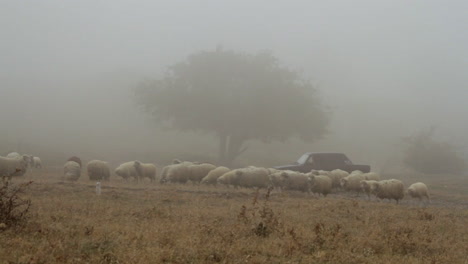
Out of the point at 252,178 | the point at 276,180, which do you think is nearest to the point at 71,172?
the point at 252,178

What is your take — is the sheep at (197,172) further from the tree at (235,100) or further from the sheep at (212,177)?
the tree at (235,100)

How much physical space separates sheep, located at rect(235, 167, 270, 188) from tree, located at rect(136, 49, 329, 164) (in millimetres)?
22342

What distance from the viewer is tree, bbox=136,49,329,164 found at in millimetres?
43625

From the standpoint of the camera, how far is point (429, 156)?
4625cm

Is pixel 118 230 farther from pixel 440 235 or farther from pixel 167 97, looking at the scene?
pixel 167 97

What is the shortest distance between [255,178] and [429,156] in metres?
31.5

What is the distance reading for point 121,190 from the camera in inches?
640

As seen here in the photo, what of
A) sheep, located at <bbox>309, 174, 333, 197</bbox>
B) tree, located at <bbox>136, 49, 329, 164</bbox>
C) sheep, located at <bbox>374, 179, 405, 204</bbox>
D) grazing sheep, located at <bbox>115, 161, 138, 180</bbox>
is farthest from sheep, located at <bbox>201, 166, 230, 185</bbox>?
tree, located at <bbox>136, 49, 329, 164</bbox>

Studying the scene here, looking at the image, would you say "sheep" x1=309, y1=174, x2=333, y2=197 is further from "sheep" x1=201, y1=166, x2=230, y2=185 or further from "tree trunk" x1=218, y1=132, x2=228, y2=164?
"tree trunk" x1=218, y1=132, x2=228, y2=164

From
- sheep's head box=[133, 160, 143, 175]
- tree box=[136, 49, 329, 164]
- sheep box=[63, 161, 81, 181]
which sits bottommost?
sheep box=[63, 161, 81, 181]

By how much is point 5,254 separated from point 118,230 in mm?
2468

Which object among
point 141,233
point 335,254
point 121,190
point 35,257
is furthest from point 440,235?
point 121,190

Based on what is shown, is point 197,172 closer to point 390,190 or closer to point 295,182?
point 295,182

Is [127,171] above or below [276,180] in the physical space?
below
